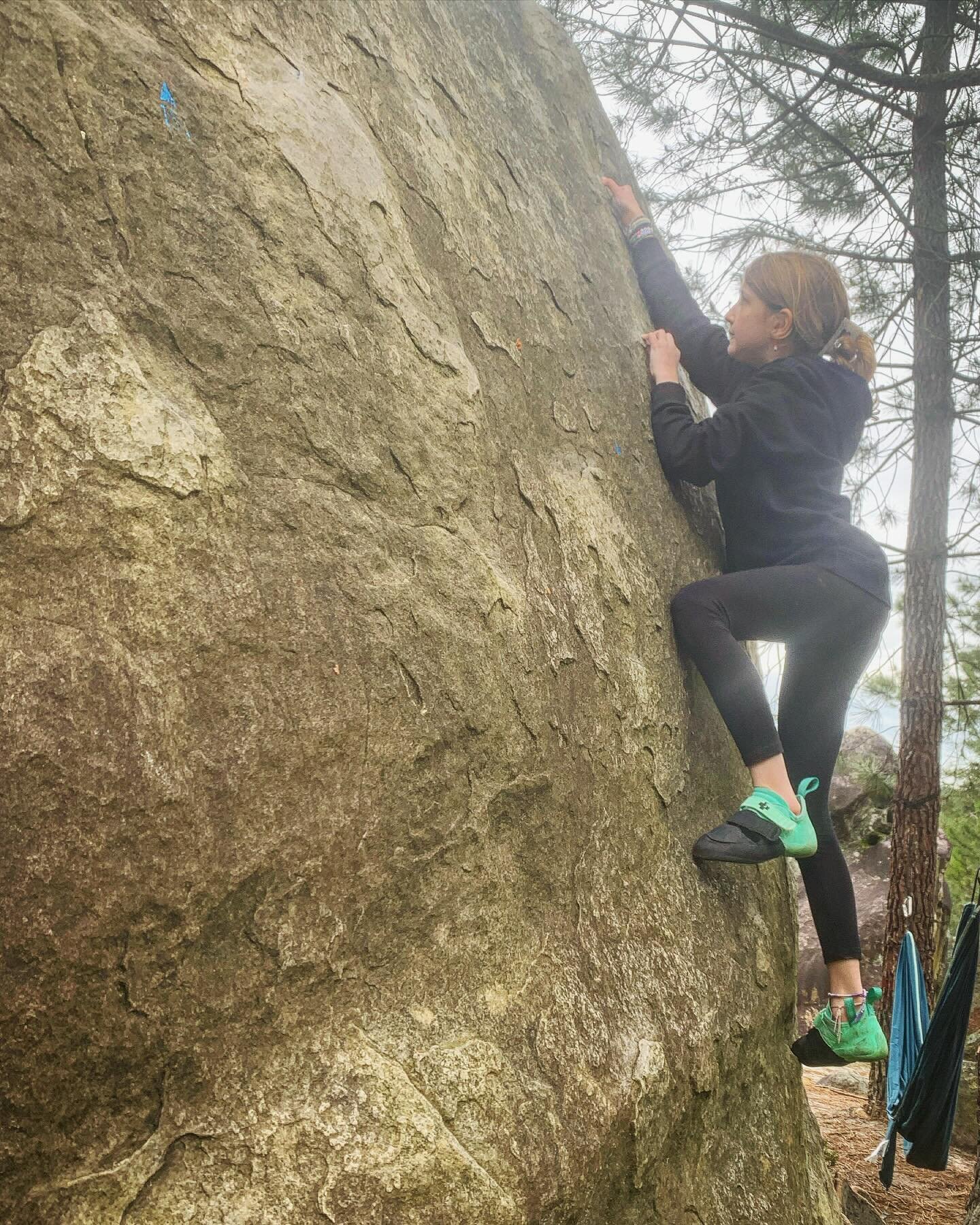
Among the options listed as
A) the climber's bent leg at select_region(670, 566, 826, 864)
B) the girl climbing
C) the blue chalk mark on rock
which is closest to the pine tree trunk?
the girl climbing

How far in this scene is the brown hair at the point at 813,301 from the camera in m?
2.86

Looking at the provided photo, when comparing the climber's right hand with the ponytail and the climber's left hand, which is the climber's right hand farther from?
the ponytail

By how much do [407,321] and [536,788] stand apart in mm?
1149

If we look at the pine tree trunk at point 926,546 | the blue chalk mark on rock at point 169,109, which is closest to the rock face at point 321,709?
the blue chalk mark on rock at point 169,109

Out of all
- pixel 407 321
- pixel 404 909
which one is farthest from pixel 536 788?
pixel 407 321

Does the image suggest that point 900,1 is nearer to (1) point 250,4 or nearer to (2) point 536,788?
(1) point 250,4

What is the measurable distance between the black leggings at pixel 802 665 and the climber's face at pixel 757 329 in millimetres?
820

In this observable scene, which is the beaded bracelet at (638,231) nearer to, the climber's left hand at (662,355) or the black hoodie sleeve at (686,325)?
the black hoodie sleeve at (686,325)

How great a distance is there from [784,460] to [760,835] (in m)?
1.13

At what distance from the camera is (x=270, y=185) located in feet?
6.40

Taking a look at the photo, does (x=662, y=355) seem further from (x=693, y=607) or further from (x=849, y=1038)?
(x=849, y=1038)

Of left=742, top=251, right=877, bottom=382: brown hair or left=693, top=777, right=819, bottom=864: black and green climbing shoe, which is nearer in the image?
left=693, top=777, right=819, bottom=864: black and green climbing shoe

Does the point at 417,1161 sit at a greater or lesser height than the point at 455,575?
lesser

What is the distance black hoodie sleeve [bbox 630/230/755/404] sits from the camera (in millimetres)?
3121
